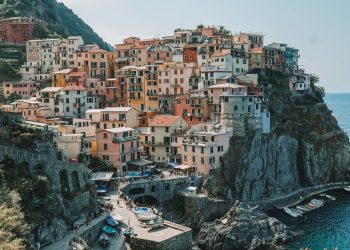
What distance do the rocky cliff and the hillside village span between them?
2513 millimetres

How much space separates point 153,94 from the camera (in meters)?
96.0

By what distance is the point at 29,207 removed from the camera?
4572 centimetres

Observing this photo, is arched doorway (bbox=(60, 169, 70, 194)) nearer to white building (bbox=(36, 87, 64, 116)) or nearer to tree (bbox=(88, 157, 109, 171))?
tree (bbox=(88, 157, 109, 171))

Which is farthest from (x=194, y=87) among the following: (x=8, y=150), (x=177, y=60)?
(x=8, y=150)

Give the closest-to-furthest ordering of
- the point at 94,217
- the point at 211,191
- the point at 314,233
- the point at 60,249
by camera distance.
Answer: the point at 60,249
the point at 94,217
the point at 314,233
the point at 211,191

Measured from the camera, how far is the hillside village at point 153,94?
76875mm

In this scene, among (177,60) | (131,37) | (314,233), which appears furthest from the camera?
(131,37)

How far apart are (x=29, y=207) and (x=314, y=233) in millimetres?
39459

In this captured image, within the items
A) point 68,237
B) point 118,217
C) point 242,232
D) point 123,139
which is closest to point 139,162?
point 123,139

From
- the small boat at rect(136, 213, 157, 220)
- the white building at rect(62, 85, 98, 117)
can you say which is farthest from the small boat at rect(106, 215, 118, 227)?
the white building at rect(62, 85, 98, 117)

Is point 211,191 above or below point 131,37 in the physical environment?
below

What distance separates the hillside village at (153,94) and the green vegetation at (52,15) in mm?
24002

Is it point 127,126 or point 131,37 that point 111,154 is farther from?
point 131,37

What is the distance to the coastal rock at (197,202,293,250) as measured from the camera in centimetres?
6356
